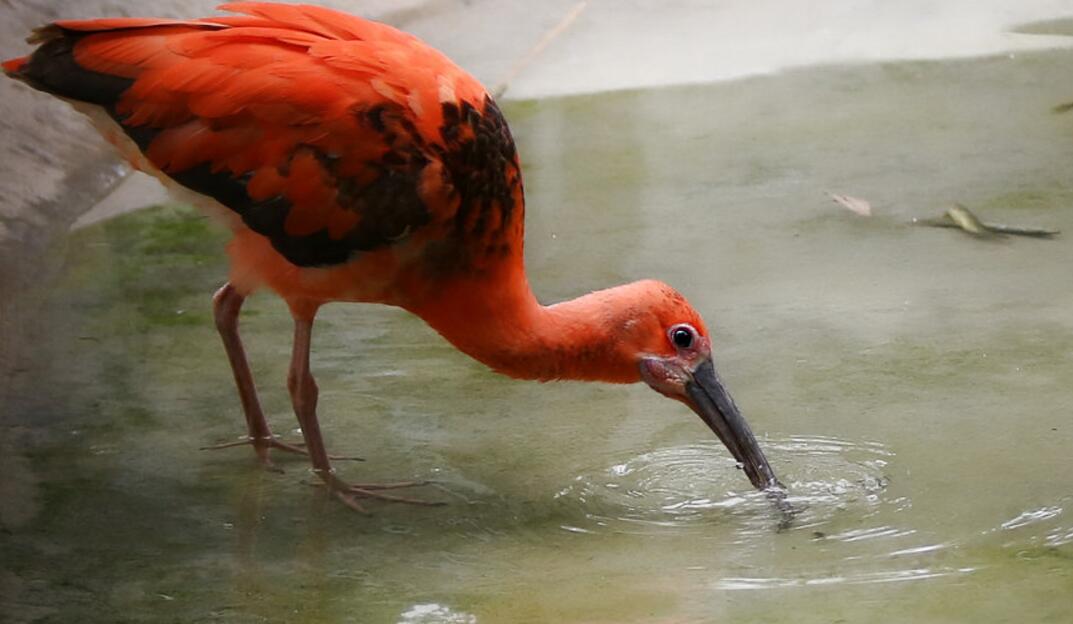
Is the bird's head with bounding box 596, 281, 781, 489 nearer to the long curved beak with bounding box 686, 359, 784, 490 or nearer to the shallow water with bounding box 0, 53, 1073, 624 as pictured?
the long curved beak with bounding box 686, 359, 784, 490

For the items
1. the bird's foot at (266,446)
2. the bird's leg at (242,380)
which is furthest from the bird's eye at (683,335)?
the bird's leg at (242,380)

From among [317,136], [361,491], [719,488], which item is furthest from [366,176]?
[719,488]

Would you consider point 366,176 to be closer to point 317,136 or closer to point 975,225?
point 317,136

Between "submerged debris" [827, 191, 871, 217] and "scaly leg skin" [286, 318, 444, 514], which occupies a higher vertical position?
"scaly leg skin" [286, 318, 444, 514]

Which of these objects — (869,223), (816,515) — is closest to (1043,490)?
(816,515)

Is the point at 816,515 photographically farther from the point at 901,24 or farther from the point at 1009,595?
the point at 901,24

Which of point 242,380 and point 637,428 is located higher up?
point 242,380

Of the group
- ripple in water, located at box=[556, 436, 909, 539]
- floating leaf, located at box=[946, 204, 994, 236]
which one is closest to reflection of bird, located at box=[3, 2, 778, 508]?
ripple in water, located at box=[556, 436, 909, 539]

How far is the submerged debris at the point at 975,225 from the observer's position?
674 cm

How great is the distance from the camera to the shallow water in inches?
169

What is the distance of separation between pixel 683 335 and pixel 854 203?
2641mm

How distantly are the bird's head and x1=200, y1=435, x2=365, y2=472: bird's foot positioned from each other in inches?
41.3

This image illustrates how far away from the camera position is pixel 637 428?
540 cm

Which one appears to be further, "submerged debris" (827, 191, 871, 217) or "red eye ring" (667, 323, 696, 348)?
"submerged debris" (827, 191, 871, 217)
